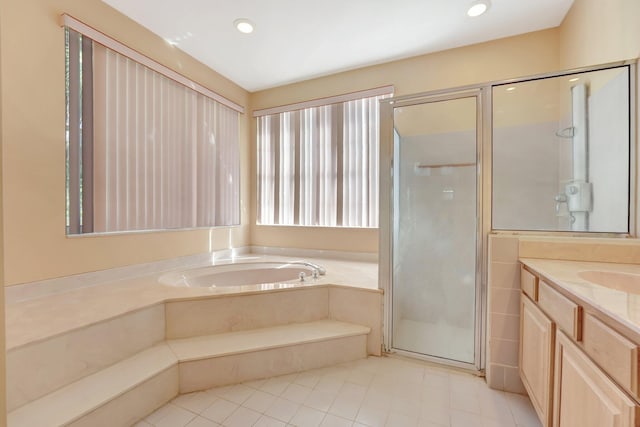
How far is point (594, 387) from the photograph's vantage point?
0.90 metres

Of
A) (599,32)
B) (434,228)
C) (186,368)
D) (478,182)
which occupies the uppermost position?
(599,32)

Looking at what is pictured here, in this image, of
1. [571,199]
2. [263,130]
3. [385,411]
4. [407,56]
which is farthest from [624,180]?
[263,130]

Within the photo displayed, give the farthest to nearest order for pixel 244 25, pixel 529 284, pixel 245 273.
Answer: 1. pixel 245 273
2. pixel 244 25
3. pixel 529 284

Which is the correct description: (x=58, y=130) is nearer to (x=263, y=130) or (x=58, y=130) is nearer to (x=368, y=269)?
(x=263, y=130)

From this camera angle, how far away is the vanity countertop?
809 mm

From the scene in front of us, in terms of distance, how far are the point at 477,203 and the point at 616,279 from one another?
2.48ft

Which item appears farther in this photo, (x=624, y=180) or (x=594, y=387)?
(x=624, y=180)

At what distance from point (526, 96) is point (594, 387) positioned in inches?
71.9

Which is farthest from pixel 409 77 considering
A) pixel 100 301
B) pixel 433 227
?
pixel 100 301

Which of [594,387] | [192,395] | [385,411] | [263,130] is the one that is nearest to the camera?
[594,387]

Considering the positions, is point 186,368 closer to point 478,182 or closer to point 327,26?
point 478,182

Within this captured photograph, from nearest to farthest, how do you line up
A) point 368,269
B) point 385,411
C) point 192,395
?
point 385,411 < point 192,395 < point 368,269

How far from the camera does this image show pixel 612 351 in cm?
83

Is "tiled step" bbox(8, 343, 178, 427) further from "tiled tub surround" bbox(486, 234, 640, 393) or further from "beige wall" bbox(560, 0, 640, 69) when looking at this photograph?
"beige wall" bbox(560, 0, 640, 69)
